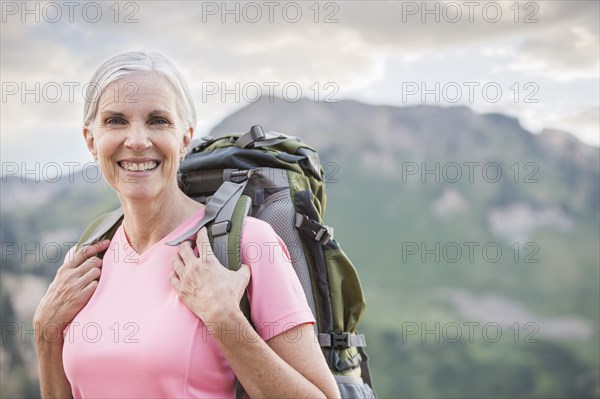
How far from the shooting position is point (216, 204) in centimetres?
234

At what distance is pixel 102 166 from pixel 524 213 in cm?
3189

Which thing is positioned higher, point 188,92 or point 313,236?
point 188,92

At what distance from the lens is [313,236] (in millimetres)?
2527

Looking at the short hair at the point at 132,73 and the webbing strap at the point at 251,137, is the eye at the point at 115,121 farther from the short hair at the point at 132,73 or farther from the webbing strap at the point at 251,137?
the webbing strap at the point at 251,137

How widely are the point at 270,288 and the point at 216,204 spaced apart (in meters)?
0.41

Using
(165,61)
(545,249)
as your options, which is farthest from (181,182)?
(545,249)

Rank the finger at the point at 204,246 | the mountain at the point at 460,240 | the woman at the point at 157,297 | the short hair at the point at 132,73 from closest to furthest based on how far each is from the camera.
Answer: the woman at the point at 157,297 → the finger at the point at 204,246 → the short hair at the point at 132,73 → the mountain at the point at 460,240

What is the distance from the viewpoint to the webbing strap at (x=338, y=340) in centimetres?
249

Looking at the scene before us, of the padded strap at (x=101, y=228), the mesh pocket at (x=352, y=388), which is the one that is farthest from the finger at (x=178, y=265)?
the mesh pocket at (x=352, y=388)

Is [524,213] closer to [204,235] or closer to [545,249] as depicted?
[545,249]

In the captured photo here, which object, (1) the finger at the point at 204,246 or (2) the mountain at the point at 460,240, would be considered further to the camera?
(2) the mountain at the point at 460,240

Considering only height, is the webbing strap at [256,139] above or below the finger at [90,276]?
above

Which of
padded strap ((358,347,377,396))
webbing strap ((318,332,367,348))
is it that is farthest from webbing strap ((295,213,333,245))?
padded strap ((358,347,377,396))

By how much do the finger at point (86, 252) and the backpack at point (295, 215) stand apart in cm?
6
